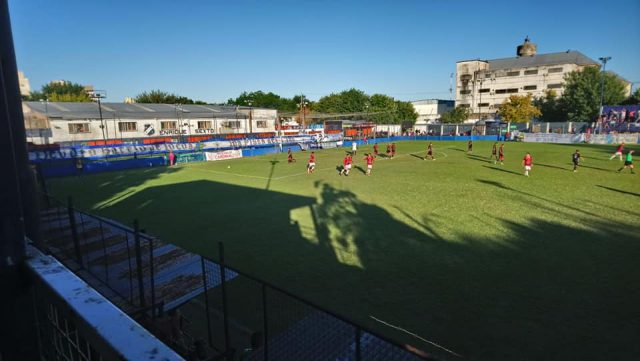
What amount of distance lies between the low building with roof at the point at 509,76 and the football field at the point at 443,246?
80.7 m

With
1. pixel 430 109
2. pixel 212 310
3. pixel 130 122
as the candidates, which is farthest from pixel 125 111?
pixel 430 109

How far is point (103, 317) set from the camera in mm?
1544

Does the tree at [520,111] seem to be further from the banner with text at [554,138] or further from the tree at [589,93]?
the banner with text at [554,138]

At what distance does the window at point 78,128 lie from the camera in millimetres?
50750

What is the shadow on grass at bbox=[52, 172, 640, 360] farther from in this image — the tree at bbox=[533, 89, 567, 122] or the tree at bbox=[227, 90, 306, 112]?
the tree at bbox=[227, 90, 306, 112]

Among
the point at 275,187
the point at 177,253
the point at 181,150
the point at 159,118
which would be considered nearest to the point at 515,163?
the point at 275,187

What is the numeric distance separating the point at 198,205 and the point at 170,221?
117 inches

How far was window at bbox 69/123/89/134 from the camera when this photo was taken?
5075cm

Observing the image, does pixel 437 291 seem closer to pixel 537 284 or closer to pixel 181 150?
pixel 537 284

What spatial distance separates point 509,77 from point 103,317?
113529mm

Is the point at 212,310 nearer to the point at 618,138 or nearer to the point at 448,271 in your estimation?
the point at 448,271

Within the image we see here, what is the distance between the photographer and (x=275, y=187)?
930 inches

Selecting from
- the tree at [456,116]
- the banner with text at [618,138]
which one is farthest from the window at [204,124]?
the banner with text at [618,138]

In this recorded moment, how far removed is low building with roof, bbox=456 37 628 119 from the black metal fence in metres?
103
